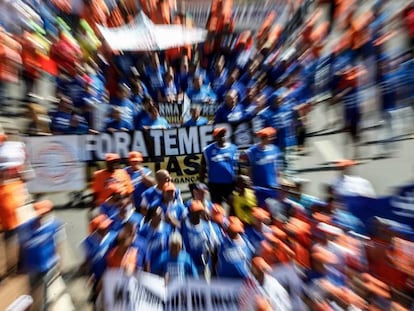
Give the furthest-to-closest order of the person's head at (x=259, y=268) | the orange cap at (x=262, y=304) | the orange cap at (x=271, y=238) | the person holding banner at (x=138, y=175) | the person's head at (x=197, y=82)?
the person's head at (x=197, y=82), the person holding banner at (x=138, y=175), the orange cap at (x=271, y=238), the person's head at (x=259, y=268), the orange cap at (x=262, y=304)

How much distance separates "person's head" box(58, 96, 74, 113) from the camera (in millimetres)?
2682

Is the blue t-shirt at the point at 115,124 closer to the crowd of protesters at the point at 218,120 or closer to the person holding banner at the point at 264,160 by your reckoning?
the crowd of protesters at the point at 218,120

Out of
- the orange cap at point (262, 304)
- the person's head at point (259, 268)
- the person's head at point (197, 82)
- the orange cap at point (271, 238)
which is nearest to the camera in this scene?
the orange cap at point (262, 304)

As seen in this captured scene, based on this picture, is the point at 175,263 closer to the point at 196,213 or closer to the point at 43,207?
the point at 196,213

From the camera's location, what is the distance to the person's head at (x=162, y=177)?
270 cm

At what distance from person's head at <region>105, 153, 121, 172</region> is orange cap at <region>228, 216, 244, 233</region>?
2.28ft

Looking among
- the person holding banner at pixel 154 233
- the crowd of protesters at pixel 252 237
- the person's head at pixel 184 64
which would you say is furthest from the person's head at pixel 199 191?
the person's head at pixel 184 64

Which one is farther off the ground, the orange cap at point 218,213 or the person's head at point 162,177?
the person's head at point 162,177

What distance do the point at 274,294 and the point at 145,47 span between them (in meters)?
1.50

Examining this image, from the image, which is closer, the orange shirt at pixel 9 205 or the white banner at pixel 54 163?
the orange shirt at pixel 9 205

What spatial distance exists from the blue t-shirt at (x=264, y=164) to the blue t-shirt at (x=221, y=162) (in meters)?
0.10

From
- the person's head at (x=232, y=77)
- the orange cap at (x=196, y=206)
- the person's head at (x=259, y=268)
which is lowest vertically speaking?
the person's head at (x=259, y=268)

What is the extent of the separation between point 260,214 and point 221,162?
362 millimetres

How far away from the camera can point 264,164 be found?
2.73m
